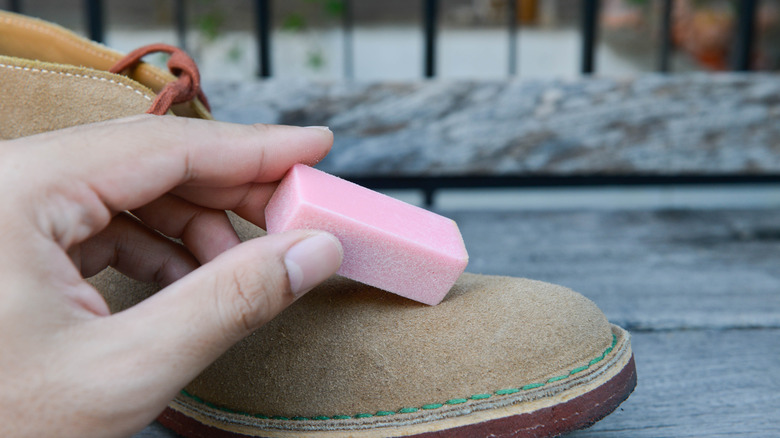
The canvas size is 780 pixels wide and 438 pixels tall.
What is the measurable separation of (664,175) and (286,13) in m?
1.36

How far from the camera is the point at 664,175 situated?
5.45ft

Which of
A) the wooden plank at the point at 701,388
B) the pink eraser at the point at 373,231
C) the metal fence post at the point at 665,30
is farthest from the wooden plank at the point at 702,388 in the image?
the metal fence post at the point at 665,30

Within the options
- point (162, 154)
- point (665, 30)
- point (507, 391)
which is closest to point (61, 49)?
point (162, 154)

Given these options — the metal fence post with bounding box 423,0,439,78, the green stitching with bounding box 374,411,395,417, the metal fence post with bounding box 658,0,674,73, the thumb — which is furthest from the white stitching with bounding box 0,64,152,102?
the metal fence post with bounding box 658,0,674,73

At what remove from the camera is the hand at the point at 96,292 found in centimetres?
45

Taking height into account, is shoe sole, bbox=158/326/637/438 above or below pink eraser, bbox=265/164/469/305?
below

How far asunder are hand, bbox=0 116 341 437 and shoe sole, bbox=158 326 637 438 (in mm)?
154

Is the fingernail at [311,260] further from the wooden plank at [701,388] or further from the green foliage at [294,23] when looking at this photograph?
the green foliage at [294,23]

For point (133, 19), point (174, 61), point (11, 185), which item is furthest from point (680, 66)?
point (11, 185)

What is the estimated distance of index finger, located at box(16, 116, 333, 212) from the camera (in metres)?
0.49

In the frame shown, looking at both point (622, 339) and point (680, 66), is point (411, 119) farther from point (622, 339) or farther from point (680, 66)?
point (680, 66)

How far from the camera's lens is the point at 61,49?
803mm

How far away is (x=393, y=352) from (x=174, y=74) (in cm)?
47

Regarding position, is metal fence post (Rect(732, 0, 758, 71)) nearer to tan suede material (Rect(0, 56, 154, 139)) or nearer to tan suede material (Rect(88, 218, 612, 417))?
tan suede material (Rect(88, 218, 612, 417))
